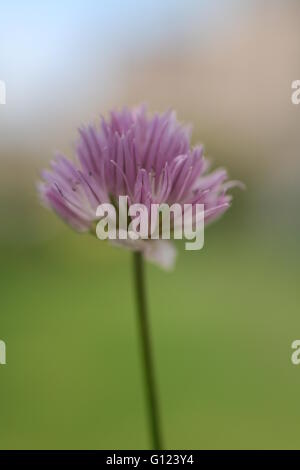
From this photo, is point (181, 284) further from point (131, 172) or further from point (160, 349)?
point (131, 172)

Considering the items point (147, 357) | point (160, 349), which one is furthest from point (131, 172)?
point (160, 349)

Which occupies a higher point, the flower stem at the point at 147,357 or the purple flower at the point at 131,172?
the purple flower at the point at 131,172

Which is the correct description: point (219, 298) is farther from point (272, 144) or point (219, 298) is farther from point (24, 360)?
point (272, 144)

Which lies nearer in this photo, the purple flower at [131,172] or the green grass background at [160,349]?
the purple flower at [131,172]

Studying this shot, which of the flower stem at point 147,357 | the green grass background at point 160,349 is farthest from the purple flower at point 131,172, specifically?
the green grass background at point 160,349

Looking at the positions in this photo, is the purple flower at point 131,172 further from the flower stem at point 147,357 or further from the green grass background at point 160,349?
the green grass background at point 160,349

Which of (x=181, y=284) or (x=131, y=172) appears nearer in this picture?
(x=131, y=172)

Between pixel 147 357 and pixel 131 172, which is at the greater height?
pixel 131 172
